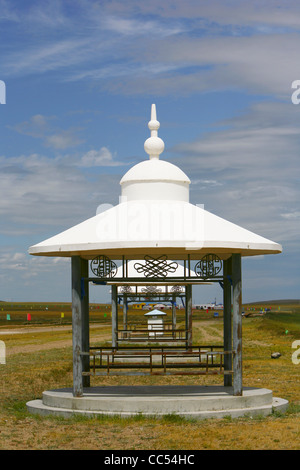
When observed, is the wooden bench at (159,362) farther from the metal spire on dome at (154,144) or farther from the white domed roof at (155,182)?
the metal spire on dome at (154,144)

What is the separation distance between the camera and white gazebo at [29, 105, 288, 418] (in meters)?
14.8

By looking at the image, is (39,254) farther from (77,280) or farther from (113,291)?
(113,291)

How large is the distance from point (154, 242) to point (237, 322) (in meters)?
2.71

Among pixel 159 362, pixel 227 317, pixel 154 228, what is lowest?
pixel 159 362

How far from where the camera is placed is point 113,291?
108ft

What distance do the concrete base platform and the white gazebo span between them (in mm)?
351

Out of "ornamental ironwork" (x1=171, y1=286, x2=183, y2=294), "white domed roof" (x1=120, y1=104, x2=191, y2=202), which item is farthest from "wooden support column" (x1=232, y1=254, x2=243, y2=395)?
"ornamental ironwork" (x1=171, y1=286, x2=183, y2=294)

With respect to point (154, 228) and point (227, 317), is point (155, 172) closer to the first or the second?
point (154, 228)

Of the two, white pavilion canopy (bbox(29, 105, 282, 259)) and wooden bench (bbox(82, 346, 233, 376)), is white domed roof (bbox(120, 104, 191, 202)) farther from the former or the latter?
wooden bench (bbox(82, 346, 233, 376))

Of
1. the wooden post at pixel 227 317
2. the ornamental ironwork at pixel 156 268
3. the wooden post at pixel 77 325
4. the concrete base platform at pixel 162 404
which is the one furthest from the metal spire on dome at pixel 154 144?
the concrete base platform at pixel 162 404

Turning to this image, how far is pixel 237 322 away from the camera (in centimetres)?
1529

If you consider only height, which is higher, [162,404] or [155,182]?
[155,182]

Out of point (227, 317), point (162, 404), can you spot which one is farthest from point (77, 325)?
point (227, 317)
